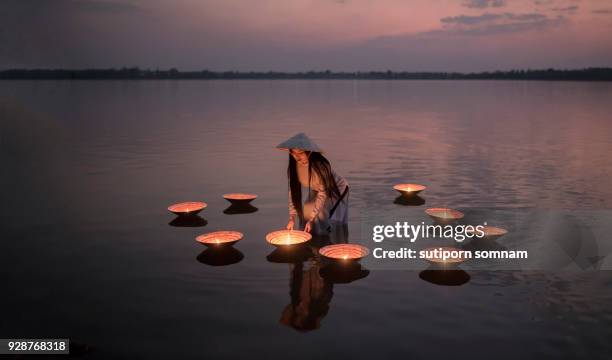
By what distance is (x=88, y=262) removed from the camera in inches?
268

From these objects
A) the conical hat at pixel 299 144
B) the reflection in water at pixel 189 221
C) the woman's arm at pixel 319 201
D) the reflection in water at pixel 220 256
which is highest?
the conical hat at pixel 299 144

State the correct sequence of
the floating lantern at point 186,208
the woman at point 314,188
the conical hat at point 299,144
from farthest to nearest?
1. the floating lantern at point 186,208
2. the woman at point 314,188
3. the conical hat at point 299,144

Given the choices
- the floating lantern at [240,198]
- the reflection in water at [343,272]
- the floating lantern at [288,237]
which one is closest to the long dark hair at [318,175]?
the floating lantern at [288,237]

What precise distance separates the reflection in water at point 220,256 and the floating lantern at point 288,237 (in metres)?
0.56

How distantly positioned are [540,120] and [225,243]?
27551 millimetres

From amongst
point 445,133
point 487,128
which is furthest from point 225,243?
point 487,128

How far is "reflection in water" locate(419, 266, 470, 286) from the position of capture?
6.08m

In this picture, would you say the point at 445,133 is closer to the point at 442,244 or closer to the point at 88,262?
the point at 442,244

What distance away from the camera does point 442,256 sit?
21.0ft

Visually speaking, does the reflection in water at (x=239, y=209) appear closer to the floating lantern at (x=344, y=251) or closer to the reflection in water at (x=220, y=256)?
the reflection in water at (x=220, y=256)

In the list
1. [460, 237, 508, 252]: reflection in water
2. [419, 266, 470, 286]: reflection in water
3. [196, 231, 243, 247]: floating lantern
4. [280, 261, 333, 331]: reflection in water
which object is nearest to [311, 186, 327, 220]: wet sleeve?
[280, 261, 333, 331]: reflection in water

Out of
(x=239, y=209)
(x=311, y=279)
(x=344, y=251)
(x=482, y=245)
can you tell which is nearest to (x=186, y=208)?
(x=239, y=209)

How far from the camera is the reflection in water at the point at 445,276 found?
19.9 ft

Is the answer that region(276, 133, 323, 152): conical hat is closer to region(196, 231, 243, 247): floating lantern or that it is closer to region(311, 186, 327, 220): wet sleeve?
region(311, 186, 327, 220): wet sleeve
